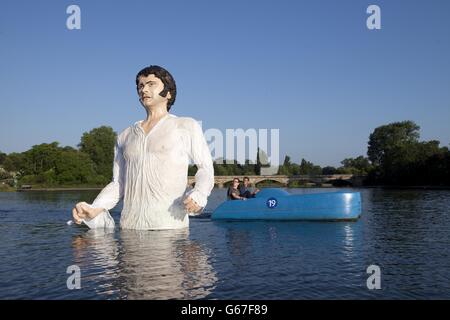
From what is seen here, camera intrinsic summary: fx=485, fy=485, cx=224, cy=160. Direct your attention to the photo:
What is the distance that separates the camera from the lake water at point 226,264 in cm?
603

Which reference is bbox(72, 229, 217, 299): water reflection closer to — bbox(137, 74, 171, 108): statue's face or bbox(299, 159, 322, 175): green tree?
bbox(137, 74, 171, 108): statue's face

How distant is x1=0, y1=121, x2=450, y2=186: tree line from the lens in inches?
2721

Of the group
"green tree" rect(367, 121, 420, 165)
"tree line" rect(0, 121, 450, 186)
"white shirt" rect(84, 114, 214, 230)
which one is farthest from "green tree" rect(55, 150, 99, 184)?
"white shirt" rect(84, 114, 214, 230)

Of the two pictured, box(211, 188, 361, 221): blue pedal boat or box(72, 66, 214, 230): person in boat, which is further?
box(211, 188, 361, 221): blue pedal boat

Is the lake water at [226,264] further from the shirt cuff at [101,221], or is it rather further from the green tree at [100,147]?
the green tree at [100,147]

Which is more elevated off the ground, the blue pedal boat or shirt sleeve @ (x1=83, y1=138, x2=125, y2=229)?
shirt sleeve @ (x1=83, y1=138, x2=125, y2=229)

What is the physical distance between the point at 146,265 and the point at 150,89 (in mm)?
2948

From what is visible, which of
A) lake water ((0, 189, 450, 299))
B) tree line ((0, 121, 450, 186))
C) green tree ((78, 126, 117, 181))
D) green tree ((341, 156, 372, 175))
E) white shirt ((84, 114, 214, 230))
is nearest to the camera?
lake water ((0, 189, 450, 299))

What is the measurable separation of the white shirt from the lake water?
0.31 metres

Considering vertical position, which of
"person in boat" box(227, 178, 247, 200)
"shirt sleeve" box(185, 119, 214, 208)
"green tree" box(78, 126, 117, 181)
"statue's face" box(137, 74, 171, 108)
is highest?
"green tree" box(78, 126, 117, 181)
